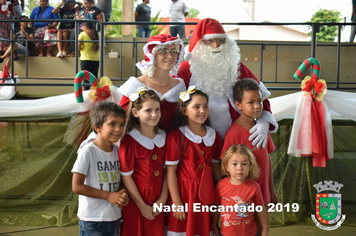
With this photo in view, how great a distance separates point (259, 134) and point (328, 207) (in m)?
1.76

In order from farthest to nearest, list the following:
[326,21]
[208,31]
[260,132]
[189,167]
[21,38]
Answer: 1. [326,21]
2. [21,38]
3. [208,31]
4. [260,132]
5. [189,167]

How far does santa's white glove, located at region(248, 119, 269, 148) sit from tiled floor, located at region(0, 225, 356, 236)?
5.29ft

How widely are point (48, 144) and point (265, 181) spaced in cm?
234

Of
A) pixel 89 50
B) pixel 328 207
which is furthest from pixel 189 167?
pixel 89 50

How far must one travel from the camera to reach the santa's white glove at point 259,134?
2580 millimetres

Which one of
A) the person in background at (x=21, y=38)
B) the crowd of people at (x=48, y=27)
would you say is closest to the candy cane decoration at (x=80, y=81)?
the crowd of people at (x=48, y=27)

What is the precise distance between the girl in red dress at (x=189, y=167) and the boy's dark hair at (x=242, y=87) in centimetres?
25

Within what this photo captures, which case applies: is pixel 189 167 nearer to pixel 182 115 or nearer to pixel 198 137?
pixel 198 137

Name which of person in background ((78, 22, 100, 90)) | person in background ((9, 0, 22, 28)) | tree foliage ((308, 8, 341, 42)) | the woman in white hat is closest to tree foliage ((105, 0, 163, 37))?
person in background ((9, 0, 22, 28))

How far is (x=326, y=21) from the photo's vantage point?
67.9ft

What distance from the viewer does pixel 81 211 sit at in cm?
239

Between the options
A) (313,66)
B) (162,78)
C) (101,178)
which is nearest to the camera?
(101,178)

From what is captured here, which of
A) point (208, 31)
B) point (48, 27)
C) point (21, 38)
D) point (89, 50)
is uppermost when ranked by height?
point (48, 27)

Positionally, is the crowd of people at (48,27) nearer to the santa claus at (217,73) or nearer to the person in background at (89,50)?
the person in background at (89,50)
